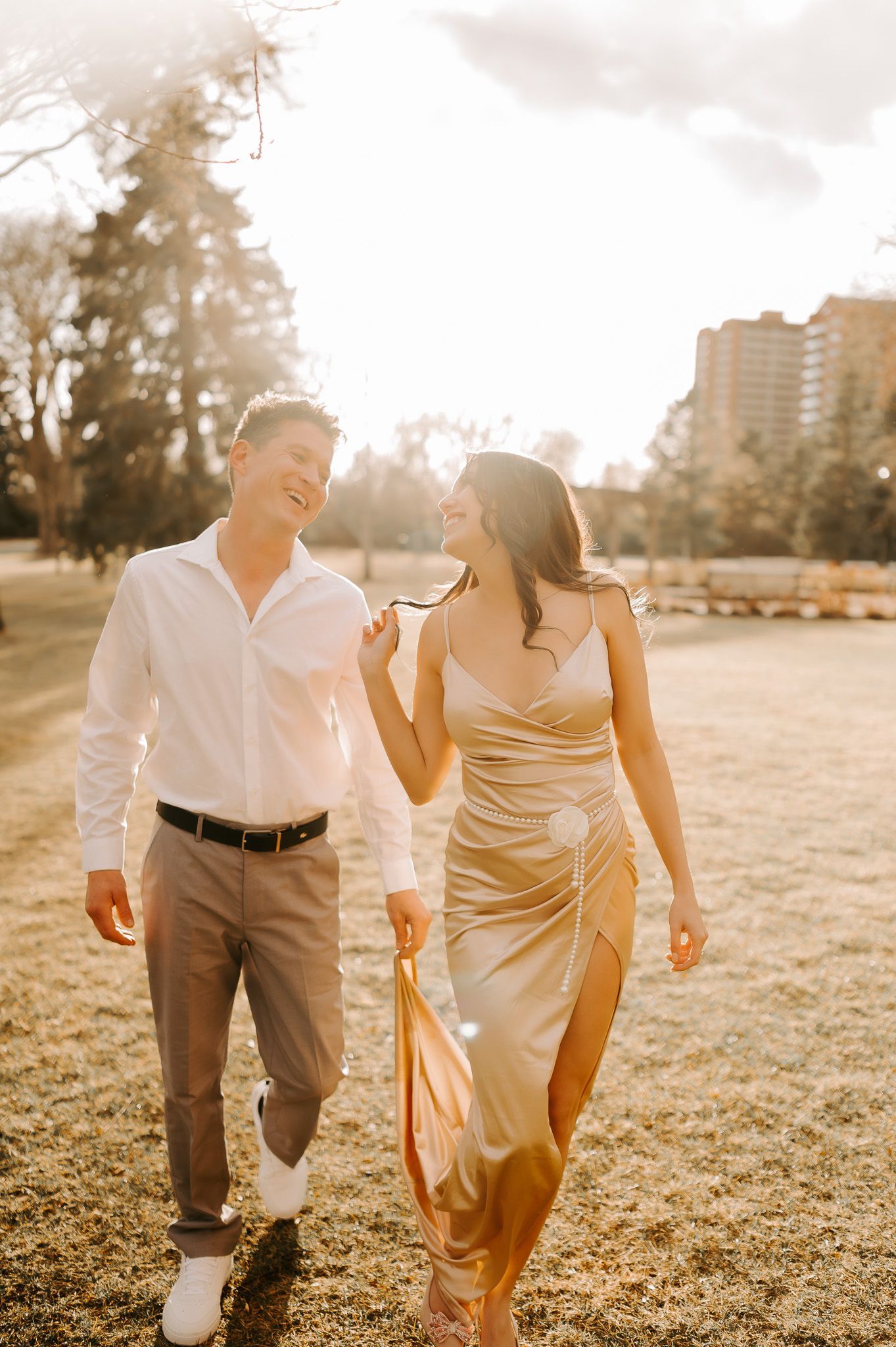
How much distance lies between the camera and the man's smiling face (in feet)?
8.62

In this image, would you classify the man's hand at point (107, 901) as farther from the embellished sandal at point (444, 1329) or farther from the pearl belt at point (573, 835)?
the embellished sandal at point (444, 1329)

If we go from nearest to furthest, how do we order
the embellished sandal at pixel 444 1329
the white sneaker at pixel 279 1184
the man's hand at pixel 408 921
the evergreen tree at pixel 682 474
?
the embellished sandal at pixel 444 1329 → the man's hand at pixel 408 921 → the white sneaker at pixel 279 1184 → the evergreen tree at pixel 682 474

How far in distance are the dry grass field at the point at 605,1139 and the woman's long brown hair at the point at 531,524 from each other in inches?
76.8

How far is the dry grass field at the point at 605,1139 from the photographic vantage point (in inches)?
105

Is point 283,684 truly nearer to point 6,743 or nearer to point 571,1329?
point 571,1329

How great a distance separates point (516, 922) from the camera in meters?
2.35

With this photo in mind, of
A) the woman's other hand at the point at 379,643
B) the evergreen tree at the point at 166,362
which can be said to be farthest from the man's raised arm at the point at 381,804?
the evergreen tree at the point at 166,362

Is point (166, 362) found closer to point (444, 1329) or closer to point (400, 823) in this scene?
point (400, 823)

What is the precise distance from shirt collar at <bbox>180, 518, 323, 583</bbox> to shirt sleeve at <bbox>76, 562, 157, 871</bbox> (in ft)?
0.53

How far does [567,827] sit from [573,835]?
0.02 metres

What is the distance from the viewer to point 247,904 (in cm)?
258

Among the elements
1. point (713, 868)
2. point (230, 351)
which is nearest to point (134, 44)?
point (713, 868)

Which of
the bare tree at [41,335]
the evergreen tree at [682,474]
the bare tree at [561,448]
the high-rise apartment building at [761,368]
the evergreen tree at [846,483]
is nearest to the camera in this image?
the bare tree at [41,335]

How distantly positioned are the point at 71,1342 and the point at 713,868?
505 centimetres
